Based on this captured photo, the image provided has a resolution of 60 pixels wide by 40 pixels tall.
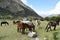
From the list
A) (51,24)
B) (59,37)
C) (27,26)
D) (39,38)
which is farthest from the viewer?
(51,24)

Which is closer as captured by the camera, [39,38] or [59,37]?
[59,37]

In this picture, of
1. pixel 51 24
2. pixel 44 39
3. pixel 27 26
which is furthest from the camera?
pixel 51 24

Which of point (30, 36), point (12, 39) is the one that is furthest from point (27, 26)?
point (12, 39)

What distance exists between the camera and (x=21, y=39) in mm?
21078

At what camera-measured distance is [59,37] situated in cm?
1827

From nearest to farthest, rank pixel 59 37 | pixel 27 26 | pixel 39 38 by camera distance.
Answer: pixel 59 37, pixel 39 38, pixel 27 26

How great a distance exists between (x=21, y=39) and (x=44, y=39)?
9.22 ft

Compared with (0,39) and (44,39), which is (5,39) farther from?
(44,39)

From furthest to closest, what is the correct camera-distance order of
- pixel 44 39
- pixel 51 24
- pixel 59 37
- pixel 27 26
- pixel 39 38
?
pixel 51 24
pixel 27 26
pixel 39 38
pixel 44 39
pixel 59 37

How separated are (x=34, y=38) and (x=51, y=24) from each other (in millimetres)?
7094

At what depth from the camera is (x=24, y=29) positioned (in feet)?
87.2

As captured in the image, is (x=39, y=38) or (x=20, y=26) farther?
(x=20, y=26)

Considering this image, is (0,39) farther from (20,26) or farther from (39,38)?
(20,26)

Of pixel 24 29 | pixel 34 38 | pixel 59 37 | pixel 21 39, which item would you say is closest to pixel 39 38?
pixel 34 38
